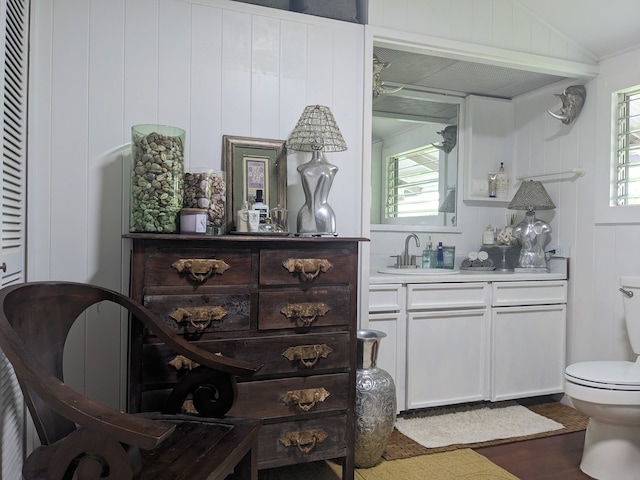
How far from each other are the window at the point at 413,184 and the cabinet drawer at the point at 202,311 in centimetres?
167

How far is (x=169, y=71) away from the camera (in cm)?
207

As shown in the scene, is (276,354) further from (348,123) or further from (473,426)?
(473,426)

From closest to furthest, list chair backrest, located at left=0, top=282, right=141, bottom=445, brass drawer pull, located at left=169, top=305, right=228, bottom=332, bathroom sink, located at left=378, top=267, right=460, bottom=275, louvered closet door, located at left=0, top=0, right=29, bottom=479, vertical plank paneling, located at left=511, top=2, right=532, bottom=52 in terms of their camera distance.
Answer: chair backrest, located at left=0, top=282, right=141, bottom=445 → louvered closet door, located at left=0, top=0, right=29, bottom=479 → brass drawer pull, located at left=169, top=305, right=228, bottom=332 → vertical plank paneling, located at left=511, top=2, right=532, bottom=52 → bathroom sink, located at left=378, top=267, right=460, bottom=275

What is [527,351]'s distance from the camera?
2.92 m

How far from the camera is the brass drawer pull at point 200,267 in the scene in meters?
1.64

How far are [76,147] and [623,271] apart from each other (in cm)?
287

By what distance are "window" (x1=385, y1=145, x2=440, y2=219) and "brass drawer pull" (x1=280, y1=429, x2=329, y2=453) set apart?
1.69 metres

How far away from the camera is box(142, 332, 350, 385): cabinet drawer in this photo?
161 cm

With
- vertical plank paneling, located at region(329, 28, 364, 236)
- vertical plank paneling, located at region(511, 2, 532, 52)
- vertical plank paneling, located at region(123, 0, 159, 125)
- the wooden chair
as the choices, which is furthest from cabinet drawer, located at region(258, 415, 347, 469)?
vertical plank paneling, located at region(511, 2, 532, 52)

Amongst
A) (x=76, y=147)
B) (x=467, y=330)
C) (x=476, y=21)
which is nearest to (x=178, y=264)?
(x=76, y=147)

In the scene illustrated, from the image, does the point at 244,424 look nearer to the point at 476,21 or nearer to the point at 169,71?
the point at 169,71

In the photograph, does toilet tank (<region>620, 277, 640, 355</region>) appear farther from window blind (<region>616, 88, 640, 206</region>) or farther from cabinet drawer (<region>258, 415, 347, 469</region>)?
cabinet drawer (<region>258, 415, 347, 469</region>)

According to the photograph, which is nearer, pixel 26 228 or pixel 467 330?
pixel 26 228

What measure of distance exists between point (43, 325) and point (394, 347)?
175cm
